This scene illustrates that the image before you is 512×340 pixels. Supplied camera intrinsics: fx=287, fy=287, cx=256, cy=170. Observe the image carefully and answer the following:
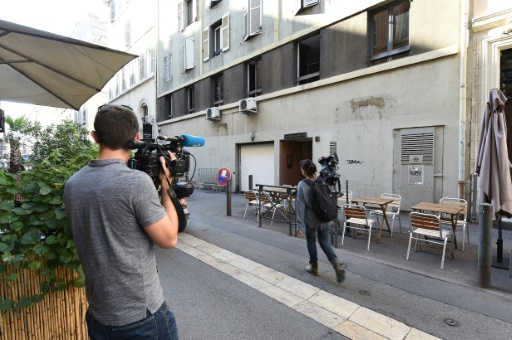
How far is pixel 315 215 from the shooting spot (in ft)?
13.1

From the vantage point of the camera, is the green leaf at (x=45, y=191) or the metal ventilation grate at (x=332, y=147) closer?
the green leaf at (x=45, y=191)

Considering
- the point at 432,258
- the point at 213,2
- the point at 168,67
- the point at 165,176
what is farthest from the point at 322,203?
the point at 168,67

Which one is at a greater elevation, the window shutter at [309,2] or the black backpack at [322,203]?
the window shutter at [309,2]

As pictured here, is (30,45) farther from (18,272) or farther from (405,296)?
(405,296)

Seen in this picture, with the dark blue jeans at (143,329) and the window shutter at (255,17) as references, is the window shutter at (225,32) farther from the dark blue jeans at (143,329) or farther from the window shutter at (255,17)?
the dark blue jeans at (143,329)

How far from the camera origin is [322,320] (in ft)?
9.79

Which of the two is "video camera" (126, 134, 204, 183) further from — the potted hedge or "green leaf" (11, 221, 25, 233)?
"green leaf" (11, 221, 25, 233)

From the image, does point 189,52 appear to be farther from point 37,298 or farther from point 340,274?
point 37,298

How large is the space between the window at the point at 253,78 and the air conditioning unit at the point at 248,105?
77 centimetres

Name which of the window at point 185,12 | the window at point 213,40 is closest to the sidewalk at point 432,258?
the window at point 213,40

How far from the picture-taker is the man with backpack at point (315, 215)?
12.9ft

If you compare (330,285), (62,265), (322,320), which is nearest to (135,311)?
(62,265)

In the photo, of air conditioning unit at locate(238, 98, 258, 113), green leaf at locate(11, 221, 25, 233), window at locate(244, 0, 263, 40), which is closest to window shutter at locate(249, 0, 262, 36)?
window at locate(244, 0, 263, 40)

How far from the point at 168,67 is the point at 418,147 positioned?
16632 millimetres
